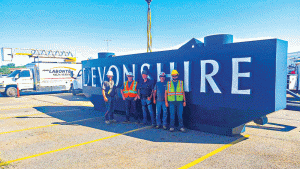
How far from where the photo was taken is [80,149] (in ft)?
16.6

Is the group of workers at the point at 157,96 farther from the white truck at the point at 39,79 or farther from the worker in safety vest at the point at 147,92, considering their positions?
the white truck at the point at 39,79

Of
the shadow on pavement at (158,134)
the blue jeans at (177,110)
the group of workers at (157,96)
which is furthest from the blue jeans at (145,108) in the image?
the blue jeans at (177,110)

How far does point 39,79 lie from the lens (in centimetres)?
1906

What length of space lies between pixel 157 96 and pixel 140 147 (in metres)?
2.02

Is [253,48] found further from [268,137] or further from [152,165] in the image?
[152,165]

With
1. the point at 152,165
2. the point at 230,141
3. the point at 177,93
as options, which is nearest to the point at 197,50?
the point at 177,93

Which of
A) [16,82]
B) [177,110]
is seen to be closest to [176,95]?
[177,110]

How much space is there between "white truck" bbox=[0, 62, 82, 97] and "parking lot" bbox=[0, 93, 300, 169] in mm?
12512

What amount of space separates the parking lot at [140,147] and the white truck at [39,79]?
41.0ft

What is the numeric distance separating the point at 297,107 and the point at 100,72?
24.6 feet

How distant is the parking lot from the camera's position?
421cm

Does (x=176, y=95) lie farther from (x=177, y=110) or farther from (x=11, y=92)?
(x=11, y=92)

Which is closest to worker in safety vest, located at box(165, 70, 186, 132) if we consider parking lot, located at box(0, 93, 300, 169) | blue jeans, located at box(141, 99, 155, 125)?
parking lot, located at box(0, 93, 300, 169)

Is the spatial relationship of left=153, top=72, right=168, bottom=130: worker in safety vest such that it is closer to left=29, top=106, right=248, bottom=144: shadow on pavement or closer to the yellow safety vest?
the yellow safety vest
